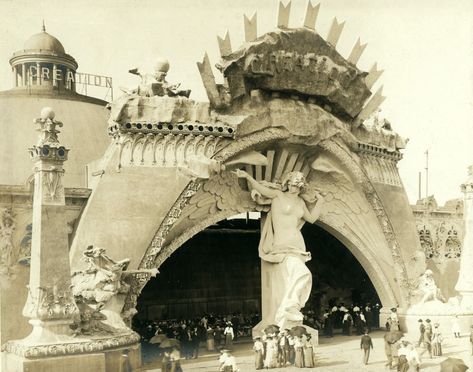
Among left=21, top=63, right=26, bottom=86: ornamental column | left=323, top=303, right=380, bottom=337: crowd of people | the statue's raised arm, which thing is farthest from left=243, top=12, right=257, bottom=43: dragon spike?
left=21, top=63, right=26, bottom=86: ornamental column

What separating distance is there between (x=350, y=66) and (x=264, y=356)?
27.4 feet

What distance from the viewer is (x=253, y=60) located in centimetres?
1594

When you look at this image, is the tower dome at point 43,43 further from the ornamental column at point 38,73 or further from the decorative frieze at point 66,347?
the decorative frieze at point 66,347

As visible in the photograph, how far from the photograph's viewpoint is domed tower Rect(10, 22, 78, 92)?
23219mm

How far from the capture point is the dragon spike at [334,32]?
699 inches

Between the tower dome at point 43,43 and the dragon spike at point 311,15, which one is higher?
the tower dome at point 43,43

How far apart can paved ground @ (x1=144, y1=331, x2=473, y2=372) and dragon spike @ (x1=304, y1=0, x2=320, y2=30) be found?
8.56 metres

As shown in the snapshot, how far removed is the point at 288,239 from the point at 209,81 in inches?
180

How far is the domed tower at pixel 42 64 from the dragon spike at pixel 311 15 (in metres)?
10.4

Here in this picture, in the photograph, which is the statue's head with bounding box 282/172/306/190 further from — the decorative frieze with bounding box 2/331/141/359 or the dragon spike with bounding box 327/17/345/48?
the decorative frieze with bounding box 2/331/141/359

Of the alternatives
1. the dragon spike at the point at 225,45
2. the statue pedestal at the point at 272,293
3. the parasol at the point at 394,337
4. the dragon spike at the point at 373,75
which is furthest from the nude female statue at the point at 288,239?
the dragon spike at the point at 373,75

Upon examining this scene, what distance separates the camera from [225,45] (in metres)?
16.1

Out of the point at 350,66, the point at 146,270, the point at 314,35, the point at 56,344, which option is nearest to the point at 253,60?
the point at 314,35

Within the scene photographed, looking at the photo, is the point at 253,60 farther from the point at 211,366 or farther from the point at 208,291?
the point at 208,291
